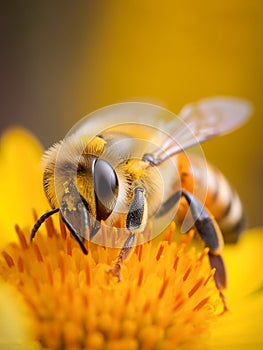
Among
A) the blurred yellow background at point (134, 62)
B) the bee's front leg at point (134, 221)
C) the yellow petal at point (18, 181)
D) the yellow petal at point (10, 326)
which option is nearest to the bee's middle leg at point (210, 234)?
the bee's front leg at point (134, 221)

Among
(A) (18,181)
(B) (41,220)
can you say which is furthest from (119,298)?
(A) (18,181)

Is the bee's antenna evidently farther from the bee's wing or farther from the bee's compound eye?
the bee's wing

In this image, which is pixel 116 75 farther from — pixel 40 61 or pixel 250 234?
pixel 250 234

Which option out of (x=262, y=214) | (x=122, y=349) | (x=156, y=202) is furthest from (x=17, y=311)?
(x=262, y=214)

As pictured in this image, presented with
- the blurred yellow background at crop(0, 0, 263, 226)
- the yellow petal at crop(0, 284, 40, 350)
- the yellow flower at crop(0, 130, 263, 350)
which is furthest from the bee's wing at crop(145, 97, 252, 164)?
the blurred yellow background at crop(0, 0, 263, 226)

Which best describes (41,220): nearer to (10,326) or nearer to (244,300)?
(10,326)

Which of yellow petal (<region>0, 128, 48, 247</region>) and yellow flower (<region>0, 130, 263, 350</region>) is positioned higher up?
yellow petal (<region>0, 128, 48, 247</region>)
